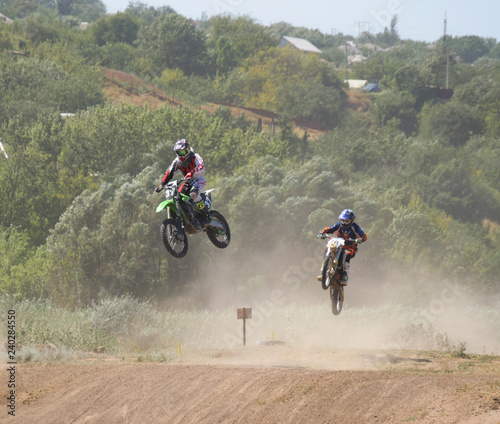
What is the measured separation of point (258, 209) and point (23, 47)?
88.4 meters

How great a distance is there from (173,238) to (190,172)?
1.84 meters

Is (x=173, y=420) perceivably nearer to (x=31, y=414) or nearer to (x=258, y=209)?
(x=31, y=414)

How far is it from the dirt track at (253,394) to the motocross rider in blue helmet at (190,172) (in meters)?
8.59

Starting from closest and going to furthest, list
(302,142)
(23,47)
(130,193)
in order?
(130,193)
(302,142)
(23,47)

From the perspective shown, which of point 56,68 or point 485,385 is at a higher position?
point 56,68

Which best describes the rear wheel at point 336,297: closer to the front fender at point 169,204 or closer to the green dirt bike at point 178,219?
the green dirt bike at point 178,219

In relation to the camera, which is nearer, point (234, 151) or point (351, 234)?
point (351, 234)

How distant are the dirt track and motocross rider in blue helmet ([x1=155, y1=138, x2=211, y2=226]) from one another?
8.59 meters

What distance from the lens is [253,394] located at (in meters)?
25.9

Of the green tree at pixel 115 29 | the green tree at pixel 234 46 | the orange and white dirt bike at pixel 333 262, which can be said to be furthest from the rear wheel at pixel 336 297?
the green tree at pixel 115 29

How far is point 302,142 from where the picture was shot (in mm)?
111375

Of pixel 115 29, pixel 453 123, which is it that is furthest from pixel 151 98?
pixel 115 29

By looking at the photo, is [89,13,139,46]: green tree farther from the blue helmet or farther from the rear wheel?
the blue helmet

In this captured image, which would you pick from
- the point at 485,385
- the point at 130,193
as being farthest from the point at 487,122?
the point at 485,385
